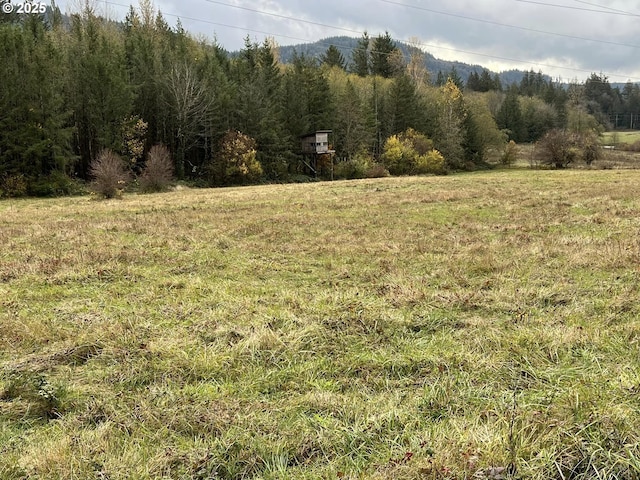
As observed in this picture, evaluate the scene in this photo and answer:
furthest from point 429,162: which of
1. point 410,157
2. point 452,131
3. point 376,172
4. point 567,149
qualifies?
point 567,149

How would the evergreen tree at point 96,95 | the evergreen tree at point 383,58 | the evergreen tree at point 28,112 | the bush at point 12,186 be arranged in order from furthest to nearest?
the evergreen tree at point 383,58
the evergreen tree at point 96,95
the evergreen tree at point 28,112
the bush at point 12,186

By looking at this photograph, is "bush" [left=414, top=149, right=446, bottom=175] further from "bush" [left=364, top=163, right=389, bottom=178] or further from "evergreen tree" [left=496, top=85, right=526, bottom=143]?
"evergreen tree" [left=496, top=85, right=526, bottom=143]

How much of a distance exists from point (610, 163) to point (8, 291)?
6395 centimetres

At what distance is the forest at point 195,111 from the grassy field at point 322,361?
24606mm

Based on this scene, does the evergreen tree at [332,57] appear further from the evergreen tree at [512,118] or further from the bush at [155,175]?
the bush at [155,175]

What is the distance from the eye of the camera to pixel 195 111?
40219 millimetres

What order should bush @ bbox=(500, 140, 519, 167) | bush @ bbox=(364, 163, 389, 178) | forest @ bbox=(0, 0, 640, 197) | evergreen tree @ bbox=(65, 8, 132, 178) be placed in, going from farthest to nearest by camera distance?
bush @ bbox=(500, 140, 519, 167) < bush @ bbox=(364, 163, 389, 178) < evergreen tree @ bbox=(65, 8, 132, 178) < forest @ bbox=(0, 0, 640, 197)

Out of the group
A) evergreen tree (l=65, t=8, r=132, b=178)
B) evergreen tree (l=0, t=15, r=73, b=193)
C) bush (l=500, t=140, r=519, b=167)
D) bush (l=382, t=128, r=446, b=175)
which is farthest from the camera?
bush (l=500, t=140, r=519, b=167)

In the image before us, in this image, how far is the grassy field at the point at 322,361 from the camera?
2.94 m

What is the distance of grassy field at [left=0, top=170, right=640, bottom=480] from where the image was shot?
2.94m

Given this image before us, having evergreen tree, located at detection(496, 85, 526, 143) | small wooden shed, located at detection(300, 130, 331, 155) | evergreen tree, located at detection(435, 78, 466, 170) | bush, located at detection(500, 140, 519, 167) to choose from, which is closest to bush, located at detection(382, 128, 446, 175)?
evergreen tree, located at detection(435, 78, 466, 170)

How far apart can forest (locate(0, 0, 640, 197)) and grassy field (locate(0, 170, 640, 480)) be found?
80.7 feet

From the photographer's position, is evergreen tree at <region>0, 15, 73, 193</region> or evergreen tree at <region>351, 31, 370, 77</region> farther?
evergreen tree at <region>351, 31, 370, 77</region>

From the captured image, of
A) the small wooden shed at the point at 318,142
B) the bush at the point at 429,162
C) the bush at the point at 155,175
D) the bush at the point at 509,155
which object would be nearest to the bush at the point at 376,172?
the small wooden shed at the point at 318,142
